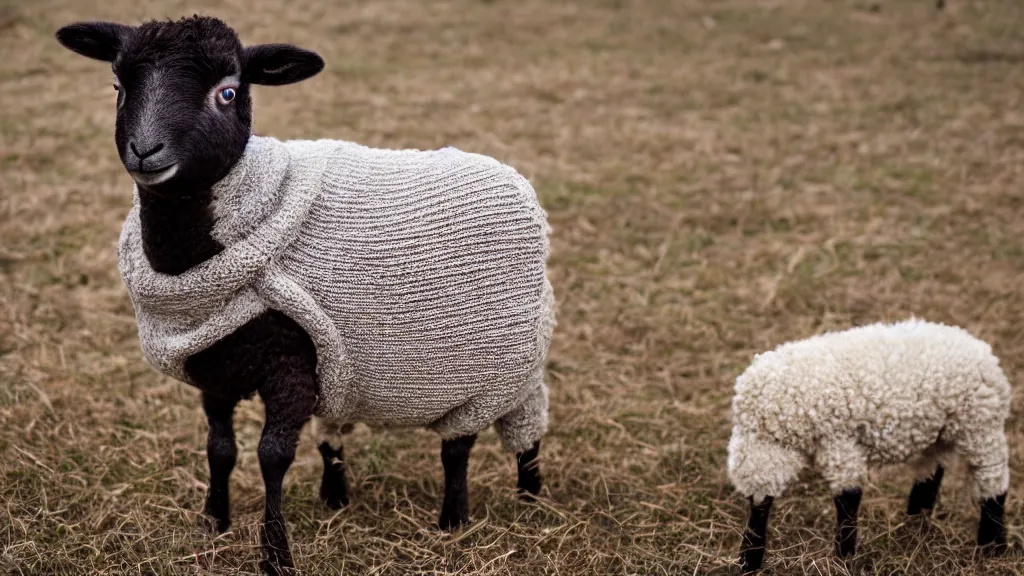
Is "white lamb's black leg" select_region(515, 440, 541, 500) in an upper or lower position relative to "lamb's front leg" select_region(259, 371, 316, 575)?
lower

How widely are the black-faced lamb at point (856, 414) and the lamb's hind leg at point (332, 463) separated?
1.53 metres

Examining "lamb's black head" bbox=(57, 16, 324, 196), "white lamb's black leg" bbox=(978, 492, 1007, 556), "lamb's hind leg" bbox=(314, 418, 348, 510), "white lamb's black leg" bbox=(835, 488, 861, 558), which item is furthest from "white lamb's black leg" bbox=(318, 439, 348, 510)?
"white lamb's black leg" bbox=(978, 492, 1007, 556)

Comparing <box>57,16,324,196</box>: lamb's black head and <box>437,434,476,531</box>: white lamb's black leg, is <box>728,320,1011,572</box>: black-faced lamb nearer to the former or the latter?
<box>437,434,476,531</box>: white lamb's black leg

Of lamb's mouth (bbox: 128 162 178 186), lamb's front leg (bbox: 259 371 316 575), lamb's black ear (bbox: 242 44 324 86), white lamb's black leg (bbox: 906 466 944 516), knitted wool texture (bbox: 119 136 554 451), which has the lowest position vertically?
white lamb's black leg (bbox: 906 466 944 516)

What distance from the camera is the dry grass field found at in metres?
3.74

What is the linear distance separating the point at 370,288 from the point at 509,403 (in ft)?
2.41

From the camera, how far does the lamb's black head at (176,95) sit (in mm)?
2734

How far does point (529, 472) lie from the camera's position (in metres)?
3.99

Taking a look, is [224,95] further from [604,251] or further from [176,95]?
[604,251]

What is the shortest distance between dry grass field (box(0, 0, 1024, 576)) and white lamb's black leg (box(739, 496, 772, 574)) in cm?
7

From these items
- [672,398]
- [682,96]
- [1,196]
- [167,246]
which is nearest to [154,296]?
[167,246]

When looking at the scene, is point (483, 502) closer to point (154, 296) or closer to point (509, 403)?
point (509, 403)

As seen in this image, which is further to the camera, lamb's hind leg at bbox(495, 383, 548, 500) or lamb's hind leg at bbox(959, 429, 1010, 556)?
lamb's hind leg at bbox(495, 383, 548, 500)

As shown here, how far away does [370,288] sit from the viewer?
10.3 ft
